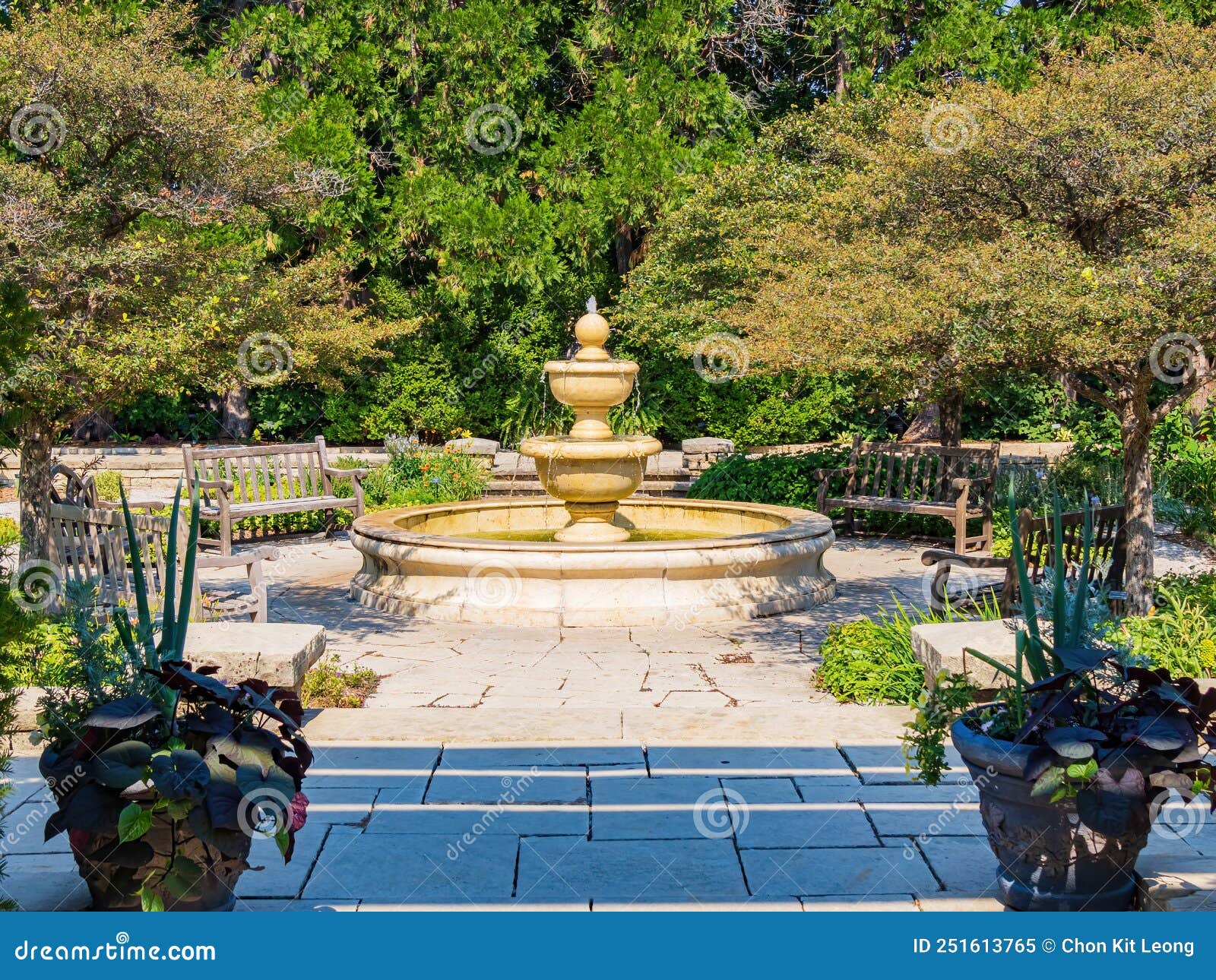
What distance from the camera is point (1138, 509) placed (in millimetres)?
7031

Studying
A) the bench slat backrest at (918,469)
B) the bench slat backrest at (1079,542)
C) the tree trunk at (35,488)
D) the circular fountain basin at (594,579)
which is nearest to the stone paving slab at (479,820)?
the bench slat backrest at (1079,542)

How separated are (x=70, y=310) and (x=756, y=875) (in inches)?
270

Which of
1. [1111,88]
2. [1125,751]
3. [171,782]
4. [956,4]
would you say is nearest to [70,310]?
[171,782]

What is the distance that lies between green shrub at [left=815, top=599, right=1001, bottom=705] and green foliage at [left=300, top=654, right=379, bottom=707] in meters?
2.43

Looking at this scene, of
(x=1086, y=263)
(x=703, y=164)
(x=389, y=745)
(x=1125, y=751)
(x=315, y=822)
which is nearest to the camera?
(x=1125, y=751)

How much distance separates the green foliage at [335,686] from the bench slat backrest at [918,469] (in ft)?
22.1

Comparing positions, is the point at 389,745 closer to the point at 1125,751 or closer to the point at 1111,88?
the point at 1125,751

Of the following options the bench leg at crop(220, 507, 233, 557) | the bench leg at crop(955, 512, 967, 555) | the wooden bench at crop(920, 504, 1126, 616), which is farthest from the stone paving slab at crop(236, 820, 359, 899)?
the bench leg at crop(955, 512, 967, 555)

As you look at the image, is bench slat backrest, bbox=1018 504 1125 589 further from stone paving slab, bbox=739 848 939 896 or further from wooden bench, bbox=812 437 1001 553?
wooden bench, bbox=812 437 1001 553

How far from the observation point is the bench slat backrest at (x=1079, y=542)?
21.1 feet

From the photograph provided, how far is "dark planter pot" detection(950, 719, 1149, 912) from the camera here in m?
3.16

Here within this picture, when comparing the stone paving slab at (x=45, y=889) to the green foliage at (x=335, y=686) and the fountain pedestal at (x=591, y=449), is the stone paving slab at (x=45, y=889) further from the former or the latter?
the fountain pedestal at (x=591, y=449)

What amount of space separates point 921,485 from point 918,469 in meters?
0.39

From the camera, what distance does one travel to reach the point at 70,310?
8.34 meters
